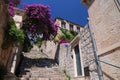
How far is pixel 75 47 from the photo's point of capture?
8656mm

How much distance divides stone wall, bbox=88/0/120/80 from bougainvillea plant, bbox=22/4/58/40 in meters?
7.44

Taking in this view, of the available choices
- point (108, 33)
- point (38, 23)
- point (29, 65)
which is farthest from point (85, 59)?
point (38, 23)

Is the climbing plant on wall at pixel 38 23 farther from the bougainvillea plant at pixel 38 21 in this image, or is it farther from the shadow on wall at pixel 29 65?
the shadow on wall at pixel 29 65

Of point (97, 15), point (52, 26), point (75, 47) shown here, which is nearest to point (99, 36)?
point (97, 15)

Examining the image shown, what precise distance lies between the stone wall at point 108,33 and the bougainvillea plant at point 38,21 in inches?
293

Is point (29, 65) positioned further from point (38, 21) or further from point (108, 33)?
point (108, 33)

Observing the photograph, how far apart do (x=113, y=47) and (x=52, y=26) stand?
9143 millimetres

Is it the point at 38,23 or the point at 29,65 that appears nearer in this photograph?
the point at 29,65

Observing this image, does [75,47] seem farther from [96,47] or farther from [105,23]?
[105,23]

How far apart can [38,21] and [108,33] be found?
347 inches

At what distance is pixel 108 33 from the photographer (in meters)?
4.91

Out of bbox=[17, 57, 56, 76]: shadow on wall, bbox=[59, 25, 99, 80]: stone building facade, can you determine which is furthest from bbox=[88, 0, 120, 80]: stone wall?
bbox=[17, 57, 56, 76]: shadow on wall

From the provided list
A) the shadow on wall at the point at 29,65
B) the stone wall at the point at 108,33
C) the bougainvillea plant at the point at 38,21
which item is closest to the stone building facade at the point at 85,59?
the stone wall at the point at 108,33

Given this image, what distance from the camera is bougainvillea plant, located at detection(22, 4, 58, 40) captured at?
12633mm
